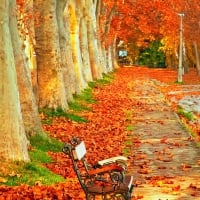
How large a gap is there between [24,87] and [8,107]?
9.17ft

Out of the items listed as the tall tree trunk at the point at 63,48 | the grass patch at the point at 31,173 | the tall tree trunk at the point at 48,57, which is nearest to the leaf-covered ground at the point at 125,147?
the grass patch at the point at 31,173

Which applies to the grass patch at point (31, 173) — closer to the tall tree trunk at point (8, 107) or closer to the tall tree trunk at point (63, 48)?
the tall tree trunk at point (8, 107)

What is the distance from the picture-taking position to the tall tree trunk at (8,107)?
1089 centimetres

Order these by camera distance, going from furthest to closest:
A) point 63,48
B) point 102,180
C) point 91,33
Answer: point 91,33 → point 63,48 → point 102,180

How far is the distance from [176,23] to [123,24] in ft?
68.6

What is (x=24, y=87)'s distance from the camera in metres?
13.8

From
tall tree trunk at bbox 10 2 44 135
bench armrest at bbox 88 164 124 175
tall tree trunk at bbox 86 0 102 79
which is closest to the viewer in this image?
bench armrest at bbox 88 164 124 175

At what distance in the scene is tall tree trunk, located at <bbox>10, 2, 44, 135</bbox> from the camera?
13344 mm

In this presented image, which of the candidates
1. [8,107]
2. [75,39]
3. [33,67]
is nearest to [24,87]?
Result: [8,107]

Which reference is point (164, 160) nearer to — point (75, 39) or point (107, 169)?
point (107, 169)

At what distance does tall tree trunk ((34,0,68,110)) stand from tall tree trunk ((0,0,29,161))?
761cm

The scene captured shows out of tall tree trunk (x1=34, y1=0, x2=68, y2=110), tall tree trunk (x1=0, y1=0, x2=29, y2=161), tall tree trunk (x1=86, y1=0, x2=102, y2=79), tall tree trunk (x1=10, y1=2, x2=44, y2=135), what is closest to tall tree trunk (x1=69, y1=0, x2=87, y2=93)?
tall tree trunk (x1=86, y1=0, x2=102, y2=79)

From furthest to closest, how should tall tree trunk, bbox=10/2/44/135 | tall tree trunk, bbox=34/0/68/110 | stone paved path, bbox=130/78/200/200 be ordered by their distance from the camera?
tall tree trunk, bbox=34/0/68/110 → tall tree trunk, bbox=10/2/44/135 → stone paved path, bbox=130/78/200/200

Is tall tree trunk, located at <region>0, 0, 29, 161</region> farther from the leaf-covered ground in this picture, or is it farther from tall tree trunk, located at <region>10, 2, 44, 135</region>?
tall tree trunk, located at <region>10, 2, 44, 135</region>
